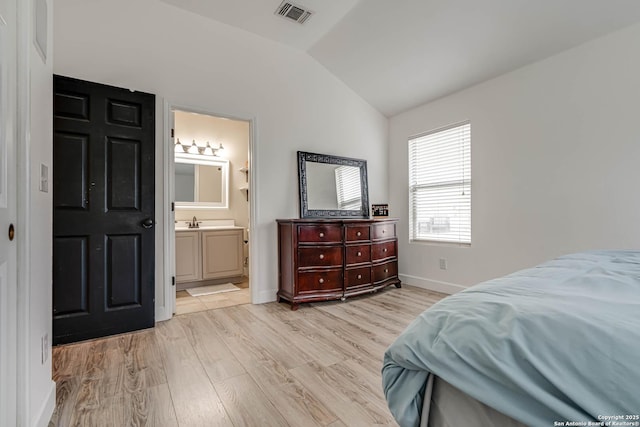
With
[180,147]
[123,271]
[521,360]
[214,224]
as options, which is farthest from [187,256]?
[521,360]

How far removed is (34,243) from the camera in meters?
1.28

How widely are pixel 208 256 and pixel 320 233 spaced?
1769mm

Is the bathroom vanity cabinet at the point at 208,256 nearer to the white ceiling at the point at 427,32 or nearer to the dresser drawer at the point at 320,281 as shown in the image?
the dresser drawer at the point at 320,281

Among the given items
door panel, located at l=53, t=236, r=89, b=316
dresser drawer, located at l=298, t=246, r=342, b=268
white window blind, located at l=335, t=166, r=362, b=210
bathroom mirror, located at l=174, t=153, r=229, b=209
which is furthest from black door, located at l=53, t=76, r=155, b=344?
white window blind, located at l=335, t=166, r=362, b=210

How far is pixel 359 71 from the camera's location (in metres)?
3.67

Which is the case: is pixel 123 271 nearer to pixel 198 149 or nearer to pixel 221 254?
pixel 221 254

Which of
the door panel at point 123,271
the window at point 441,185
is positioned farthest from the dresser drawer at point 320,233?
the door panel at point 123,271

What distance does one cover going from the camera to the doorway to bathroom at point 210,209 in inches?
152

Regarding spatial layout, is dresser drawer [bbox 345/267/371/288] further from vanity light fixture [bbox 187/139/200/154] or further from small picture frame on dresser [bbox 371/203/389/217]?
vanity light fixture [bbox 187/139/200/154]

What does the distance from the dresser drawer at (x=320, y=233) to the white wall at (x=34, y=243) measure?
6.44 ft

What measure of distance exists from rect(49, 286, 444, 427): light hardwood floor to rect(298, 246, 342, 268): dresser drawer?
520 millimetres

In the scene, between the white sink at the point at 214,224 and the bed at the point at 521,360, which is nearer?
the bed at the point at 521,360

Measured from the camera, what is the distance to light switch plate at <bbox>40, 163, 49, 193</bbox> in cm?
138

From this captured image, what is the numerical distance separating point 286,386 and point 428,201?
2.95 metres
